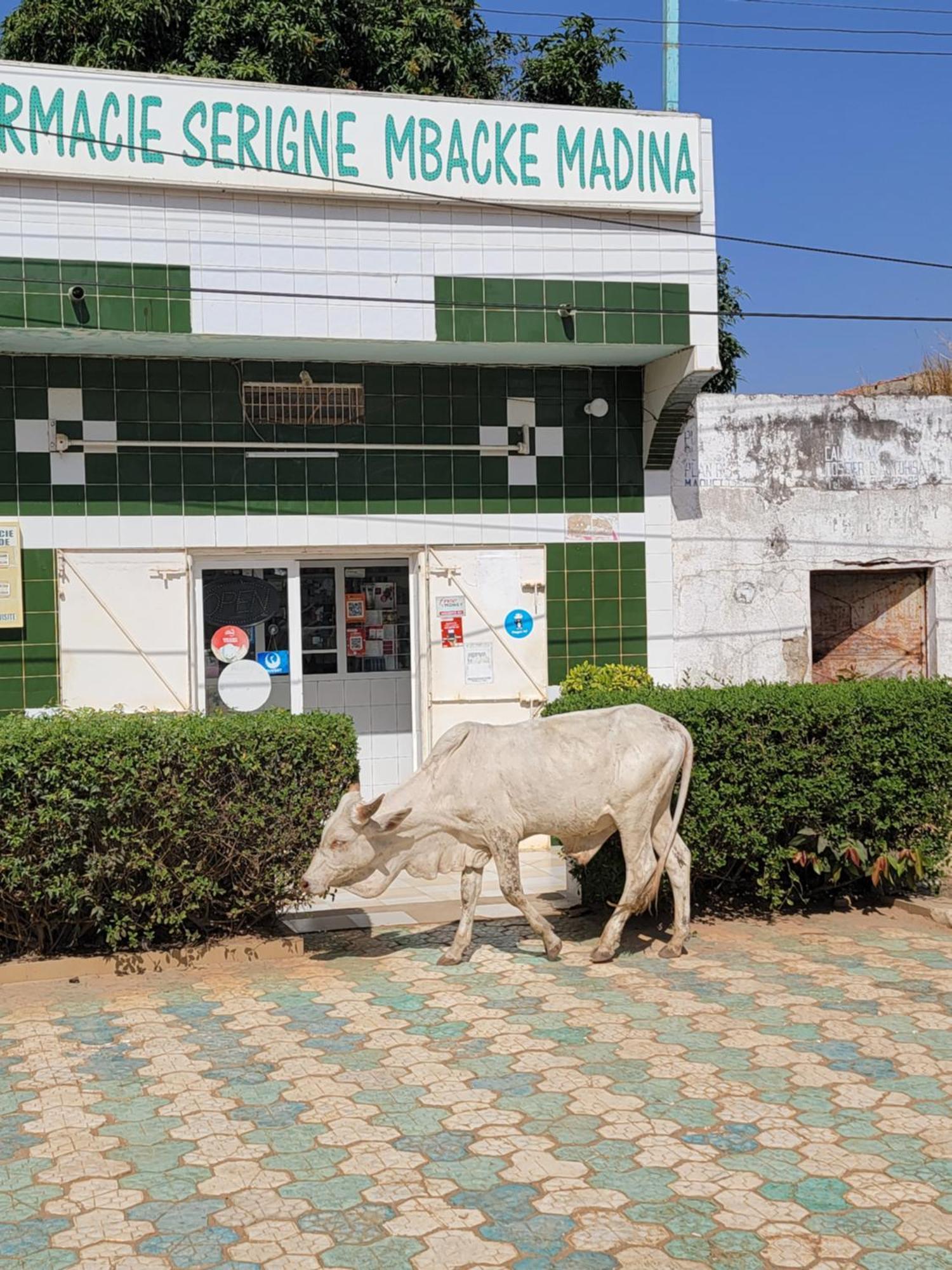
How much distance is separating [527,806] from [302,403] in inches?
188

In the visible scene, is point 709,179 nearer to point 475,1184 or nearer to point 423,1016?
point 423,1016

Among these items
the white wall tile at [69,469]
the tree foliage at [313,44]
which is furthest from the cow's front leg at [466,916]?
the tree foliage at [313,44]

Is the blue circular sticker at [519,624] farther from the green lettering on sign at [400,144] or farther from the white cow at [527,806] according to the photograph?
the white cow at [527,806]

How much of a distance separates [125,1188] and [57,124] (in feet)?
25.3

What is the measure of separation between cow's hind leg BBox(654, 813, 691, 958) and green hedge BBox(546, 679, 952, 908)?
0.91ft

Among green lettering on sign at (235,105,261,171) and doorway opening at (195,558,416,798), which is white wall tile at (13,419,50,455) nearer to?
doorway opening at (195,558,416,798)

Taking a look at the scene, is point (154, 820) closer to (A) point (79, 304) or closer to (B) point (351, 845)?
(B) point (351, 845)

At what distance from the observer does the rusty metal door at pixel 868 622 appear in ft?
41.8

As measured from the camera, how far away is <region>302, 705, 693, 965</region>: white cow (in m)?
7.43

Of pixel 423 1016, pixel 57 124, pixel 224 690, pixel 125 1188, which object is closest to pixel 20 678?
pixel 224 690

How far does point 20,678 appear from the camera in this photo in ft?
33.8

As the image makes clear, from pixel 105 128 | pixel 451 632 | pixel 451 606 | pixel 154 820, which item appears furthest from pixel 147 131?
pixel 154 820

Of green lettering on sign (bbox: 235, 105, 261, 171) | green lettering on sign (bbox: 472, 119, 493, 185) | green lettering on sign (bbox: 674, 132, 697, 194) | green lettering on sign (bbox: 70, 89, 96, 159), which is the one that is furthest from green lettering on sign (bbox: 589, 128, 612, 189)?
green lettering on sign (bbox: 70, 89, 96, 159)

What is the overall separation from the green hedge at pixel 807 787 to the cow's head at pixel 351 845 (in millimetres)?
1556
